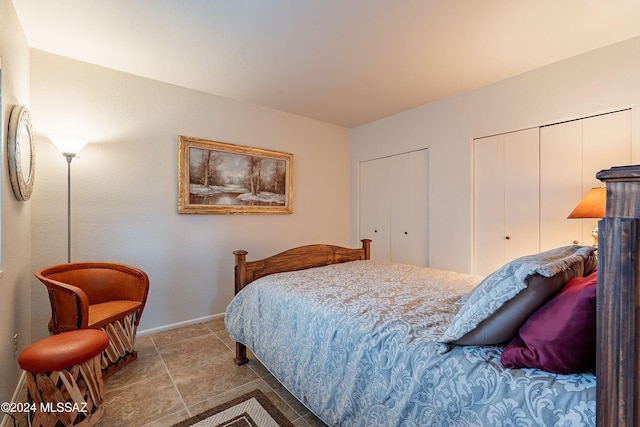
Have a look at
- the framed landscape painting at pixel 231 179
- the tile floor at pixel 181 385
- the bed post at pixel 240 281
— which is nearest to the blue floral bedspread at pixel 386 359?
the bed post at pixel 240 281

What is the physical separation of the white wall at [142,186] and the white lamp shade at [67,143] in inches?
11.4

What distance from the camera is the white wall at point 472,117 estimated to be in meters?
2.26

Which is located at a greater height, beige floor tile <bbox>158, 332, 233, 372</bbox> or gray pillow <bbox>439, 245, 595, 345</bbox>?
gray pillow <bbox>439, 245, 595, 345</bbox>

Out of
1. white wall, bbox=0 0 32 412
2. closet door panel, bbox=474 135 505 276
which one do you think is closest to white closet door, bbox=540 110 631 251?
closet door panel, bbox=474 135 505 276

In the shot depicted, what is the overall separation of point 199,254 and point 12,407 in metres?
1.72

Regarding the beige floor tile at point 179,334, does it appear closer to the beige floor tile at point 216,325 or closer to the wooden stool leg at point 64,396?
the beige floor tile at point 216,325

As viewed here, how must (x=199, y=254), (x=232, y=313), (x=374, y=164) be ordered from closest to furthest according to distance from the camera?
1. (x=232, y=313)
2. (x=199, y=254)
3. (x=374, y=164)

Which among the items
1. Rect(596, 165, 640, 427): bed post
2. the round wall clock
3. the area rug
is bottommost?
the area rug

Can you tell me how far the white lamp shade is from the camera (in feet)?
7.17

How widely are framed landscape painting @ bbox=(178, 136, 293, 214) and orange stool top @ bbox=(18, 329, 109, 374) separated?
159cm

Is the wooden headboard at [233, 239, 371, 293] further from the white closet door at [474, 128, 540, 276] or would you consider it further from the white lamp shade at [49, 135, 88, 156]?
the white lamp shade at [49, 135, 88, 156]

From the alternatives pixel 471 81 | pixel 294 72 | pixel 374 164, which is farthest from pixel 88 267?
pixel 471 81

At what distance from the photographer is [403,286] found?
203cm

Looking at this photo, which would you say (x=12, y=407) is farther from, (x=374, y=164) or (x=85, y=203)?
(x=374, y=164)
